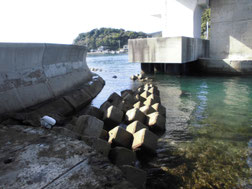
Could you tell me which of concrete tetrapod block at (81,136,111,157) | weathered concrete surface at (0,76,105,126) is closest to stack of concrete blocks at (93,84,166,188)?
concrete tetrapod block at (81,136,111,157)

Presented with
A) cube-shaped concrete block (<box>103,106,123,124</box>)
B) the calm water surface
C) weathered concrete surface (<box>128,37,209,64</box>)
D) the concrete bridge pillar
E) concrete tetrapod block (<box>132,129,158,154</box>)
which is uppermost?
the concrete bridge pillar

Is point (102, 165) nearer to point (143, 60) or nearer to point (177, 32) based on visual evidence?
point (143, 60)

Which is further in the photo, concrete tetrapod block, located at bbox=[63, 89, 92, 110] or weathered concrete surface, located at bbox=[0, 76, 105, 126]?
concrete tetrapod block, located at bbox=[63, 89, 92, 110]

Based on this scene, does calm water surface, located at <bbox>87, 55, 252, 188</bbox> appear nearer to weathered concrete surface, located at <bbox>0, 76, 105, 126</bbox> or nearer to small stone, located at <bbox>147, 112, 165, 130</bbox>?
small stone, located at <bbox>147, 112, 165, 130</bbox>

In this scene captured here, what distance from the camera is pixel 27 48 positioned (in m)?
7.41

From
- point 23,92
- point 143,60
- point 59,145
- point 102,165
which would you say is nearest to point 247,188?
point 102,165

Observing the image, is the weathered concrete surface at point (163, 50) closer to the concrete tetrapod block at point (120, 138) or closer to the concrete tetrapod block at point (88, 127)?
the concrete tetrapod block at point (120, 138)

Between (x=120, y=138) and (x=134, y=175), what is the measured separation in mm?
1802

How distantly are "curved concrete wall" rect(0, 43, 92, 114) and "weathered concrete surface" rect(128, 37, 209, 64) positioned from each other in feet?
30.8

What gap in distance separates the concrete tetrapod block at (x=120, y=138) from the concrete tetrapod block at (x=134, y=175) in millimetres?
1639

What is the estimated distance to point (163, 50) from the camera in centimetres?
1806

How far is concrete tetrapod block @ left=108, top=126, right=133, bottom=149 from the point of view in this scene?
5.64m

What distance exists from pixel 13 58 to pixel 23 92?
116 cm

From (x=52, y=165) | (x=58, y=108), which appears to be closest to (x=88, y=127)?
(x=52, y=165)
